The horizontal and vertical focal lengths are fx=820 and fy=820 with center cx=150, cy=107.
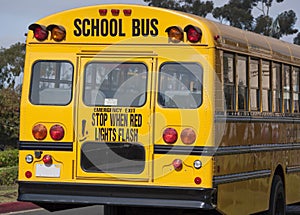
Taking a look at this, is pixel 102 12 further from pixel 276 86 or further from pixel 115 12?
pixel 276 86

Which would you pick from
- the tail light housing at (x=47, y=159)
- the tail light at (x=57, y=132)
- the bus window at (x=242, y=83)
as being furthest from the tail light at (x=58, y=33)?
the bus window at (x=242, y=83)

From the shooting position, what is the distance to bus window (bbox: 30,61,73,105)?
10125 millimetres

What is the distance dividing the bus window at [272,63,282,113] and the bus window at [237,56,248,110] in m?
1.23

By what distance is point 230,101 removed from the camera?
33.5 feet

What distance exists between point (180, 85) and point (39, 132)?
1845 mm

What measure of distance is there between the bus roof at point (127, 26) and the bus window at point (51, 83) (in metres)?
0.30

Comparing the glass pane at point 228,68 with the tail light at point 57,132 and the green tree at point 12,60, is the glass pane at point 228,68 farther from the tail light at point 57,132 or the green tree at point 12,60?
the green tree at point 12,60

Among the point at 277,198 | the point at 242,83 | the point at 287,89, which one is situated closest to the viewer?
the point at 242,83

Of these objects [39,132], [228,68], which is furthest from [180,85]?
[39,132]

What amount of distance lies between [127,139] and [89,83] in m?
0.86

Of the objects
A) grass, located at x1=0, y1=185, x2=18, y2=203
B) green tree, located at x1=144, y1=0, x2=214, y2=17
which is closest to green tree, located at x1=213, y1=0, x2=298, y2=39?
green tree, located at x1=144, y1=0, x2=214, y2=17

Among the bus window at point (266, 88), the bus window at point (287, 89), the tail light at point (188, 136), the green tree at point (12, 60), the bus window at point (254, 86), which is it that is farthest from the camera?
the green tree at point (12, 60)

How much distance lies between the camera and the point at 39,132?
1009 centimetres

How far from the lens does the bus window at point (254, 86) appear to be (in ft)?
36.1
